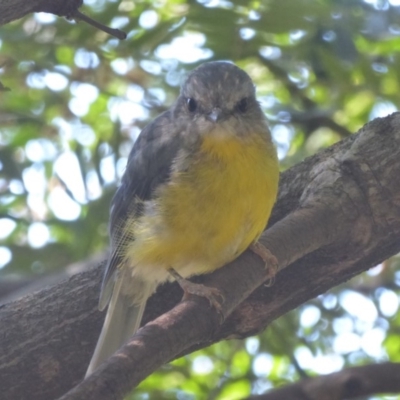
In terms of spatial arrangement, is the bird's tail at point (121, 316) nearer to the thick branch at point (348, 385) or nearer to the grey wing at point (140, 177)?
the grey wing at point (140, 177)

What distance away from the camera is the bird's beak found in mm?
4018

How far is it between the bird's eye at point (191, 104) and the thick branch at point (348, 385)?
1.84 meters

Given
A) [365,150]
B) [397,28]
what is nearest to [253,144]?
[365,150]

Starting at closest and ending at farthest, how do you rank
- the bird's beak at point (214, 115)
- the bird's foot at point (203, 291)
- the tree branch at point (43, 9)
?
1. the tree branch at point (43, 9)
2. the bird's foot at point (203, 291)
3. the bird's beak at point (214, 115)

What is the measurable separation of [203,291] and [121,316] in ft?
3.12

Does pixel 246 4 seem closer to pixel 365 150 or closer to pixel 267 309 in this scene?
pixel 365 150

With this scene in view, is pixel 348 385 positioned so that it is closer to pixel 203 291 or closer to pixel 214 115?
pixel 203 291

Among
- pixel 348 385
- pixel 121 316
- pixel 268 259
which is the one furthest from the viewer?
pixel 121 316

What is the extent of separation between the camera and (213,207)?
377 cm

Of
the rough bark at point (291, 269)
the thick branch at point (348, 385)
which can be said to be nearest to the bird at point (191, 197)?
the rough bark at point (291, 269)

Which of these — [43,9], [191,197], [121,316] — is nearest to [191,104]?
[191,197]

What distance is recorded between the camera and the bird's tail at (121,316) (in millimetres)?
3898

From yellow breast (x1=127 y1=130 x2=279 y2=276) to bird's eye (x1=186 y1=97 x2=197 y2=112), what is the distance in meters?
0.29

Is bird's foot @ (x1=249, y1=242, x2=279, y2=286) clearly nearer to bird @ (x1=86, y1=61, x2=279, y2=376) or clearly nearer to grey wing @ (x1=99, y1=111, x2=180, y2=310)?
bird @ (x1=86, y1=61, x2=279, y2=376)
